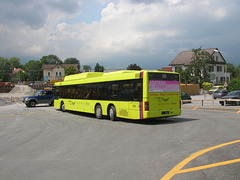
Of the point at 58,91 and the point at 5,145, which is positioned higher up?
the point at 58,91

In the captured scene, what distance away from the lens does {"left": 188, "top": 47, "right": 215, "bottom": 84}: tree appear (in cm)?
6078

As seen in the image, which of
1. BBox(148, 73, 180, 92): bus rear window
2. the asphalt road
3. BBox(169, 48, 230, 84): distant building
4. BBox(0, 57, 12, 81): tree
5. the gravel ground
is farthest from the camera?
BBox(0, 57, 12, 81): tree

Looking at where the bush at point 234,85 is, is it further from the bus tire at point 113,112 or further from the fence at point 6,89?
the fence at point 6,89

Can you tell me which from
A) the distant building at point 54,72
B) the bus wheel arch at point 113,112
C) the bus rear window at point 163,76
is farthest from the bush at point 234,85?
the distant building at point 54,72

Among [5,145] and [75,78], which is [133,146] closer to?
[5,145]

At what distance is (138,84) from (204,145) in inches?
221

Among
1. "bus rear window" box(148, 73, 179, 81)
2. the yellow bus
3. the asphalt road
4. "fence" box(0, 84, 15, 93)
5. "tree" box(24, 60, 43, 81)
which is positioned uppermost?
"tree" box(24, 60, 43, 81)

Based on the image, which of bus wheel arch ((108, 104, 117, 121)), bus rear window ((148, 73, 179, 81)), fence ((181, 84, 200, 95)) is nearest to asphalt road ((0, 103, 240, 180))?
bus rear window ((148, 73, 179, 81))

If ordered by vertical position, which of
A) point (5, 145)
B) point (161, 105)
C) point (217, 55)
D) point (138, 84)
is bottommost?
point (5, 145)

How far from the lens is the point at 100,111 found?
51.5ft

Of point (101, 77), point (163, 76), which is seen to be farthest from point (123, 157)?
point (101, 77)

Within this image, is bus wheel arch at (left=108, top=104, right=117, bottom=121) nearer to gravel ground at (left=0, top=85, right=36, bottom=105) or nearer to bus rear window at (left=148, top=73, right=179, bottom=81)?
bus rear window at (left=148, top=73, right=179, bottom=81)

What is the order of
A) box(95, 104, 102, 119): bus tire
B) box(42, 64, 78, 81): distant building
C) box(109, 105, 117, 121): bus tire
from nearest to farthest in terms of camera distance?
box(109, 105, 117, 121): bus tire
box(95, 104, 102, 119): bus tire
box(42, 64, 78, 81): distant building

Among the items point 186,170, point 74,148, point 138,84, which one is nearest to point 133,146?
point 74,148
